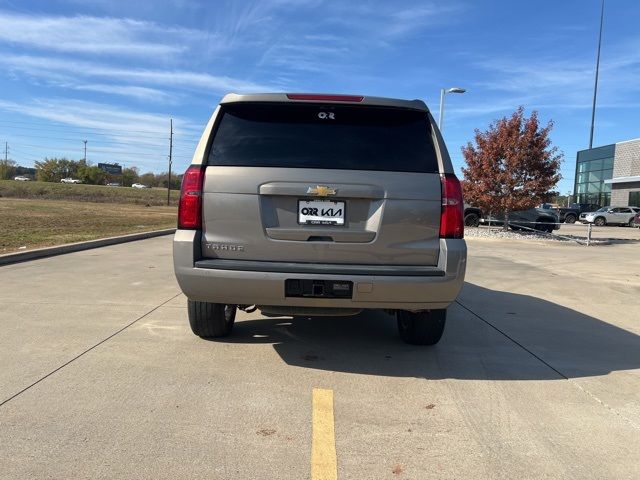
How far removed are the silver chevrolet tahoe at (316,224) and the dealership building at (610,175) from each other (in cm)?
4808

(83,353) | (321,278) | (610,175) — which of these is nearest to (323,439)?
(321,278)

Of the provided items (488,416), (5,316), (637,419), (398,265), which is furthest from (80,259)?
(637,419)

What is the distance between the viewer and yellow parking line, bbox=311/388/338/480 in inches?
111

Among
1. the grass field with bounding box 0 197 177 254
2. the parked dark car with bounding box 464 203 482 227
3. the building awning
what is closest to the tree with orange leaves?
the parked dark car with bounding box 464 203 482 227

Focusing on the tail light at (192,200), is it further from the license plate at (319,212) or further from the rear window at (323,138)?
the license plate at (319,212)

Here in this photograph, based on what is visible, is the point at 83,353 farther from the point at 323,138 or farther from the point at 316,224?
the point at 323,138

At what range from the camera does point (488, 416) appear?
358 centimetres

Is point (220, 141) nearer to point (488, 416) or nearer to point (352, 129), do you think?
point (352, 129)

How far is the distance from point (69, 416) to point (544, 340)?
179 inches

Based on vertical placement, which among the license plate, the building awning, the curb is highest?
the building awning

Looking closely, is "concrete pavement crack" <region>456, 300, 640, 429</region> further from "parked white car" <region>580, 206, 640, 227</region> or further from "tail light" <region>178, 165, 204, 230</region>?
"parked white car" <region>580, 206, 640, 227</region>

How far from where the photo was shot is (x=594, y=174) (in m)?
53.8

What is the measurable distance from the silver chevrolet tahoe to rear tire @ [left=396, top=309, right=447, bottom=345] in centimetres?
72

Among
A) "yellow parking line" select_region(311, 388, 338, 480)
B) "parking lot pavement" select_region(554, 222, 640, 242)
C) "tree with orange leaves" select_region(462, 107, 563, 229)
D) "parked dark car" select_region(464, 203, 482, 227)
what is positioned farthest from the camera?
"parked dark car" select_region(464, 203, 482, 227)
